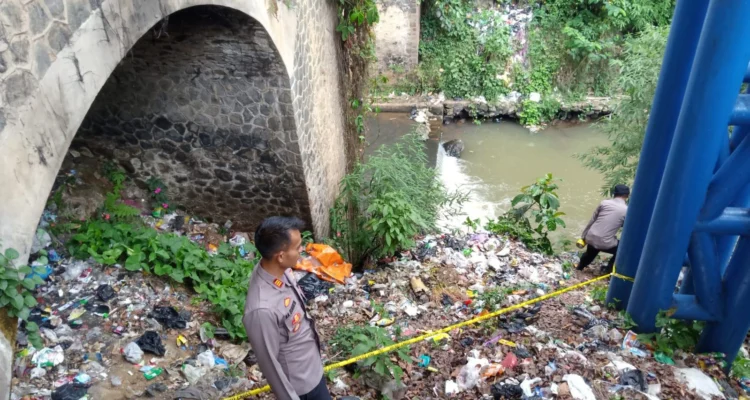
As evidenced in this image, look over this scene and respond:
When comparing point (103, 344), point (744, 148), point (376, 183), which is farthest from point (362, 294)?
point (744, 148)

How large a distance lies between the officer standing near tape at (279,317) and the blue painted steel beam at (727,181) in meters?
2.17

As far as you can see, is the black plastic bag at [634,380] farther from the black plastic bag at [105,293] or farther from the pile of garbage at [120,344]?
the black plastic bag at [105,293]

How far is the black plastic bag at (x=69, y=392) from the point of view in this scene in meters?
3.08

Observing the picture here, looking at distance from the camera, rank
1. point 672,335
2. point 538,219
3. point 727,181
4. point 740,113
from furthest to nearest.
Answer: point 538,219 < point 672,335 < point 727,181 < point 740,113

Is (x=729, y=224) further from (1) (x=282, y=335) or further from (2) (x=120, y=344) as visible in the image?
(2) (x=120, y=344)

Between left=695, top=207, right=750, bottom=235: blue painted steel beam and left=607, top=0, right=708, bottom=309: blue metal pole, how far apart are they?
0.42 m

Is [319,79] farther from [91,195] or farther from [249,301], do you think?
[249,301]

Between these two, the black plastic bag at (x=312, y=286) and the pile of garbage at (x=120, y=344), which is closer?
the pile of garbage at (x=120, y=344)

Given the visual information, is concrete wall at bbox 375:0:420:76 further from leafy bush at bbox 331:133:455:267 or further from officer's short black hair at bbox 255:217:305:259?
officer's short black hair at bbox 255:217:305:259

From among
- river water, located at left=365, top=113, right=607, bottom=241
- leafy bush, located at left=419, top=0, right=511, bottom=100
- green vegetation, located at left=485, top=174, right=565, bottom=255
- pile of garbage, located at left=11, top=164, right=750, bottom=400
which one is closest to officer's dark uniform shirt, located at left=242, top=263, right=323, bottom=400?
pile of garbage, located at left=11, top=164, right=750, bottom=400

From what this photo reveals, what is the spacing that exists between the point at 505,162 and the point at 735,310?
7820mm

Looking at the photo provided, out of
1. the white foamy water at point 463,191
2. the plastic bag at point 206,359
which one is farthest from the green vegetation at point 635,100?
the plastic bag at point 206,359

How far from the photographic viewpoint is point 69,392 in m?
3.11

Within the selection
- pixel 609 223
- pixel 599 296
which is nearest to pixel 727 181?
pixel 599 296
